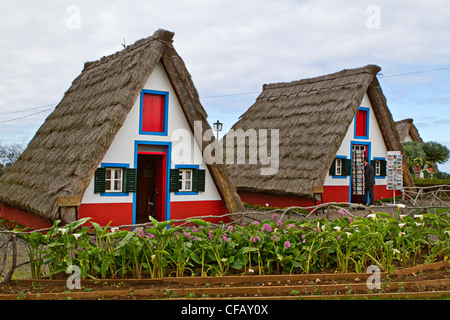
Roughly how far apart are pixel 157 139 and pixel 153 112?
2.32 ft

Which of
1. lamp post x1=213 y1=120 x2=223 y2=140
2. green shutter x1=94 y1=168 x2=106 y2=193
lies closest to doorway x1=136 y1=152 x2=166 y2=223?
green shutter x1=94 y1=168 x2=106 y2=193

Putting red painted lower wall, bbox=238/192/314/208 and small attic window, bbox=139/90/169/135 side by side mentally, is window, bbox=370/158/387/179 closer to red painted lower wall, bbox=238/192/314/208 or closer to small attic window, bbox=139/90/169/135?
red painted lower wall, bbox=238/192/314/208

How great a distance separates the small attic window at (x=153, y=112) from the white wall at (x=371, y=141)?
648 cm

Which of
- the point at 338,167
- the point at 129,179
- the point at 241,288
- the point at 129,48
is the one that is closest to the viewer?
the point at 241,288

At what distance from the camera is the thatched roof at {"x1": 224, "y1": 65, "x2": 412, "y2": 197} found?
1419 centimetres

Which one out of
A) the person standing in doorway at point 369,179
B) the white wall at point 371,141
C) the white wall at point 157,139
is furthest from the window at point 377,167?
the white wall at point 157,139

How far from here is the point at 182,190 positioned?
11.6 metres

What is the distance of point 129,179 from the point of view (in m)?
10.7

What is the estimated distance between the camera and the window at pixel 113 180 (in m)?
10.5

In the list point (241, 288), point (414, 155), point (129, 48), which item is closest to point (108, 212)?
point (129, 48)

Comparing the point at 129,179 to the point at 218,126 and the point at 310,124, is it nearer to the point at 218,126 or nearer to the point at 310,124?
the point at 310,124

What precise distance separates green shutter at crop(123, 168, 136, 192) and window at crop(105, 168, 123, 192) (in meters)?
0.12

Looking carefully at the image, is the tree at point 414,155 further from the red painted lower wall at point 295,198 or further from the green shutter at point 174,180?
the green shutter at point 174,180
